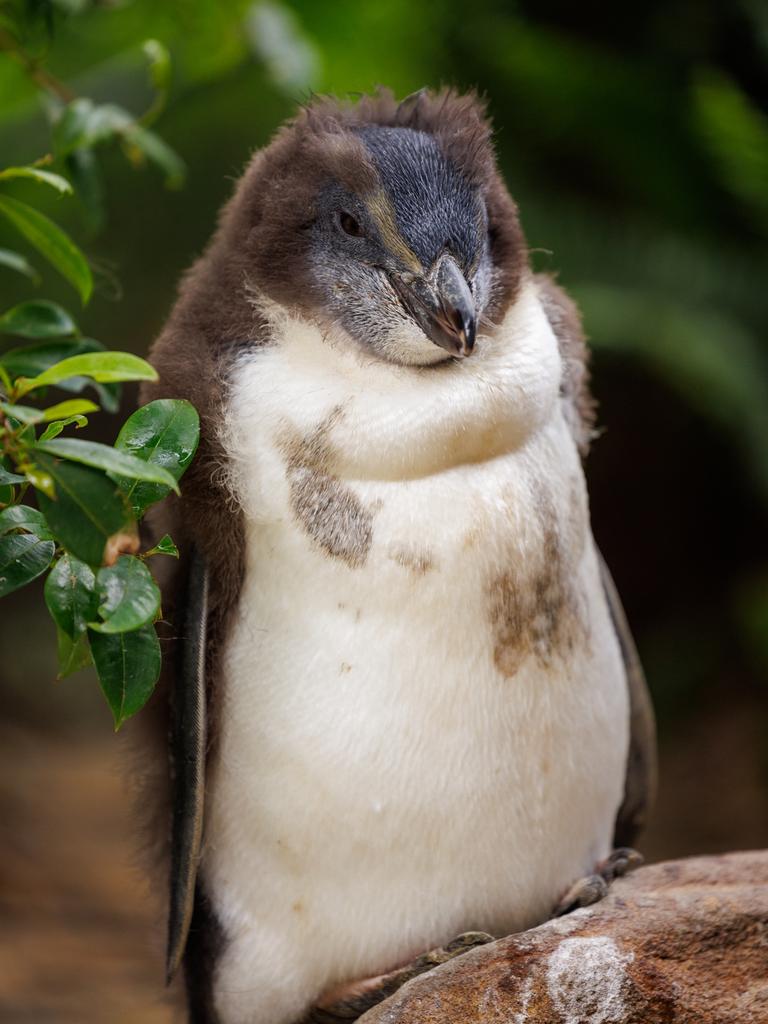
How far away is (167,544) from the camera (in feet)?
5.41

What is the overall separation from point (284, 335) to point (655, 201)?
4009 mm

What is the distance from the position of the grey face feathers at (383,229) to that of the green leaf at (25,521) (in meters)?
0.55

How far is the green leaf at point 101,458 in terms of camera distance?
142 cm

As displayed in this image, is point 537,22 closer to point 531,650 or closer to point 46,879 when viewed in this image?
point 46,879

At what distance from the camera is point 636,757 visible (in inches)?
103

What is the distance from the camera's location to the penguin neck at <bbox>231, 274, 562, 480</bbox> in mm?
1898

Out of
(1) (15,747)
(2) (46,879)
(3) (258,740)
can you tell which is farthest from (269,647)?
(1) (15,747)

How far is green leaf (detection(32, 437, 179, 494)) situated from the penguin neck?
1.63 ft

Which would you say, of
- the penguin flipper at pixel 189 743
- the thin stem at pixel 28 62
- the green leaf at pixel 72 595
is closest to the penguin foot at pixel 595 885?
the penguin flipper at pixel 189 743

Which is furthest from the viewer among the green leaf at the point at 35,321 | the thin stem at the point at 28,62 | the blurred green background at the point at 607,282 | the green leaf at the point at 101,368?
the blurred green background at the point at 607,282

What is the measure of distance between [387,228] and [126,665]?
0.77 metres

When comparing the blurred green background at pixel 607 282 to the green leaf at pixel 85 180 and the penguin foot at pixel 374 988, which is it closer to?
the green leaf at pixel 85 180

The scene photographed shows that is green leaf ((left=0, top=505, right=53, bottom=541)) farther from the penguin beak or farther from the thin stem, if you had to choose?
the thin stem

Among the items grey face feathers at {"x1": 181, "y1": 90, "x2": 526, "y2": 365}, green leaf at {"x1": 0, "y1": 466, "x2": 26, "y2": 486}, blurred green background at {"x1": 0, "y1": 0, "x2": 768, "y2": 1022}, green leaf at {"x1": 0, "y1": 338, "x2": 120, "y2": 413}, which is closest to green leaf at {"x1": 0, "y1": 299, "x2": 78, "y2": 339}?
green leaf at {"x1": 0, "y1": 338, "x2": 120, "y2": 413}
